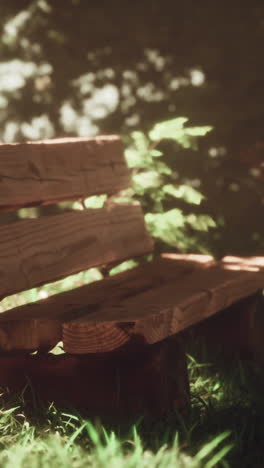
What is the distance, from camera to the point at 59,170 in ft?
8.75

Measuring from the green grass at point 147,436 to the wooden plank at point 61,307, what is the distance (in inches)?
11.6

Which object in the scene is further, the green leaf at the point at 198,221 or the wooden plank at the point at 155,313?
the green leaf at the point at 198,221

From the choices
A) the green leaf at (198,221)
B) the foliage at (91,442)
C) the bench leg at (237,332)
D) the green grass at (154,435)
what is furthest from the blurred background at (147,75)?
the foliage at (91,442)

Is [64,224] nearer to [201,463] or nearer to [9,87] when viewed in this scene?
[201,463]

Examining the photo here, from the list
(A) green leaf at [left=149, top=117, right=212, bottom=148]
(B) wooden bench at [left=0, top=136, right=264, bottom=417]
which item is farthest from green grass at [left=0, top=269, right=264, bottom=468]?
(A) green leaf at [left=149, top=117, right=212, bottom=148]

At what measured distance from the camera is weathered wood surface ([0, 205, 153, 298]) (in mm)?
2281

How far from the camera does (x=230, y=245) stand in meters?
4.05

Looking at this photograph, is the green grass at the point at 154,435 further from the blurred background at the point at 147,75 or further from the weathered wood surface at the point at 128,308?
the blurred background at the point at 147,75

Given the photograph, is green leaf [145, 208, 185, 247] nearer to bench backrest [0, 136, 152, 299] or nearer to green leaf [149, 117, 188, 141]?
bench backrest [0, 136, 152, 299]

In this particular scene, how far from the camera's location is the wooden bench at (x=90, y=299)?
197cm

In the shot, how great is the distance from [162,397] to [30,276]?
27.2 inches

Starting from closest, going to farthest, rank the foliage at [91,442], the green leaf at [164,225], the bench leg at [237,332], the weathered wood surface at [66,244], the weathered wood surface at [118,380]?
1. the foliage at [91,442]
2. the weathered wood surface at [118,380]
3. the weathered wood surface at [66,244]
4. the bench leg at [237,332]
5. the green leaf at [164,225]

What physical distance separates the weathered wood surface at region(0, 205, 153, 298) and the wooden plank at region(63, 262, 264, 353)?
40 cm

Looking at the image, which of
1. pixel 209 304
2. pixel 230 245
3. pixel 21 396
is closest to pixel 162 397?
pixel 209 304
